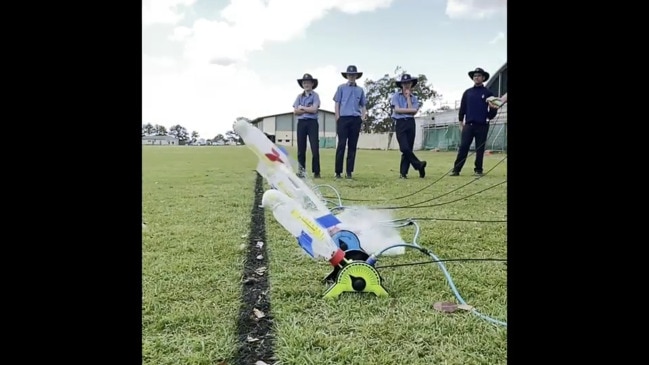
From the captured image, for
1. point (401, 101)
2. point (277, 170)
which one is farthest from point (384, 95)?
point (277, 170)

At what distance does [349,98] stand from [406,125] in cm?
55

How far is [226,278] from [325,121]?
Result: 3.17 m

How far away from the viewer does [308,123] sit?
4066mm

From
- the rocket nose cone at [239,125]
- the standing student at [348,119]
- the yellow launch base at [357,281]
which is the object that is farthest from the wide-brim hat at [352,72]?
the yellow launch base at [357,281]

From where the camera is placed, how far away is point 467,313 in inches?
39.0

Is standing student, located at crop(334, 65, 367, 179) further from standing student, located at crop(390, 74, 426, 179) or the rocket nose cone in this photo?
the rocket nose cone

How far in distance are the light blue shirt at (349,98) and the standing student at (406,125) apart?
287 mm

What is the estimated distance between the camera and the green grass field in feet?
2.69

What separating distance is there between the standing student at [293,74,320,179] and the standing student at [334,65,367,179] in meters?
0.18

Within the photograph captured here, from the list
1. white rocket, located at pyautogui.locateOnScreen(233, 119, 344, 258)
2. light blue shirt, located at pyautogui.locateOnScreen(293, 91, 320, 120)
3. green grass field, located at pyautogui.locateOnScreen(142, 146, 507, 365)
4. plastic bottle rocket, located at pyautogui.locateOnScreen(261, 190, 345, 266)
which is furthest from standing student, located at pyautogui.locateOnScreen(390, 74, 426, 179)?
plastic bottle rocket, located at pyautogui.locateOnScreen(261, 190, 345, 266)

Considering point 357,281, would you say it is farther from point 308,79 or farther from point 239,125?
point 308,79

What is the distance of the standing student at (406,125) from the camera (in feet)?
13.4
